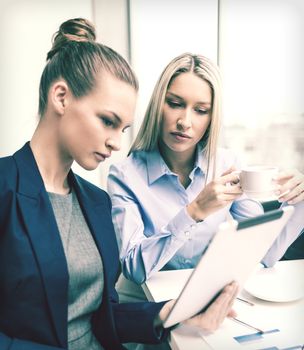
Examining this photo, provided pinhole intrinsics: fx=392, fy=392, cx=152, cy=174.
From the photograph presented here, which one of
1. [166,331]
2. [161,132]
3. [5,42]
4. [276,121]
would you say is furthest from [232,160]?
[5,42]

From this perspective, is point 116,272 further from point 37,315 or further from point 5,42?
point 5,42

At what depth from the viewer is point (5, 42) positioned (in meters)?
1.63

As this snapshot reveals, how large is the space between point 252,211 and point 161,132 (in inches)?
16.1

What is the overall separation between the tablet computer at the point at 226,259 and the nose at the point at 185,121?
21.4 inches

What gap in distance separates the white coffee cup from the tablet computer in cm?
20

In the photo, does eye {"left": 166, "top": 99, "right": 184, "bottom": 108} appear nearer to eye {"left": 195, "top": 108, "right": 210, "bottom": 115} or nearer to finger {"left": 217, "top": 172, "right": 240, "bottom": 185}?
eye {"left": 195, "top": 108, "right": 210, "bottom": 115}

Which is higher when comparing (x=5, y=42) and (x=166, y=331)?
(x=5, y=42)

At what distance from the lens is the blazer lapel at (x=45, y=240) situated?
0.73m

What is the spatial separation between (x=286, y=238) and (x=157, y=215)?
39 cm

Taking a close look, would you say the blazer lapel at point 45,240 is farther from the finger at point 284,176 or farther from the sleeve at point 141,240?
the finger at point 284,176

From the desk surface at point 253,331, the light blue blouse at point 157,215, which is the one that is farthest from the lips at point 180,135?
the desk surface at point 253,331

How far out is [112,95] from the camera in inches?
31.3

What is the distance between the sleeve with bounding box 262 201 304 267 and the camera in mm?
1092

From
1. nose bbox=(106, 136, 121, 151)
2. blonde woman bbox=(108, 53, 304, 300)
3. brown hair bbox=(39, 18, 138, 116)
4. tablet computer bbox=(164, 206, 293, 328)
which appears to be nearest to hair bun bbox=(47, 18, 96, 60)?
brown hair bbox=(39, 18, 138, 116)
